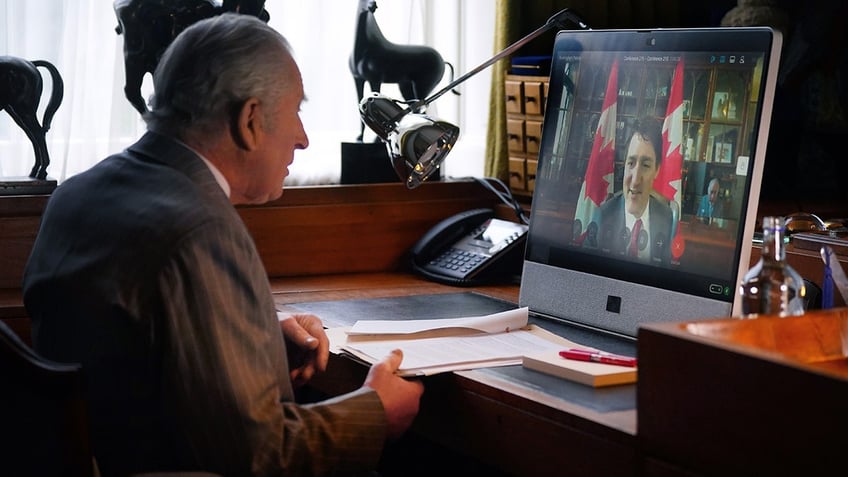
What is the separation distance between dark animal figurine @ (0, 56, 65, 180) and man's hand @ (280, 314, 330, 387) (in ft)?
2.51

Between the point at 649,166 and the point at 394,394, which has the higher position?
the point at 649,166

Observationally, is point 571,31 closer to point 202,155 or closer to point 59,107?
point 202,155

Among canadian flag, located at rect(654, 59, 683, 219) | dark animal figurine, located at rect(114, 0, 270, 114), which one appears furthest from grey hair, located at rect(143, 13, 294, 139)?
dark animal figurine, located at rect(114, 0, 270, 114)

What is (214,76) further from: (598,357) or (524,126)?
(524,126)

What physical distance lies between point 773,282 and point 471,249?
3.60ft

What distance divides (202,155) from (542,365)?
1.72 feet

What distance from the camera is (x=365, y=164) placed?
7.94ft

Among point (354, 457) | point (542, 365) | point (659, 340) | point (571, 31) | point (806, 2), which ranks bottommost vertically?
point (354, 457)

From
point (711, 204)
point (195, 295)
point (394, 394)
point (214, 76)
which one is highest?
point (214, 76)

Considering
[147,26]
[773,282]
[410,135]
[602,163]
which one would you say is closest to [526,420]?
[773,282]

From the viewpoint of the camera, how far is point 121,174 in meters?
1.36

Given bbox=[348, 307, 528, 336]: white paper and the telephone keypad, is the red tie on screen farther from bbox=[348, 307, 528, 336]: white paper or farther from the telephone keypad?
the telephone keypad

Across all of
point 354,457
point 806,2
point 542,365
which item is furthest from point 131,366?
point 806,2

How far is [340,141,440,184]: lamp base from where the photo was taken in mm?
2412
